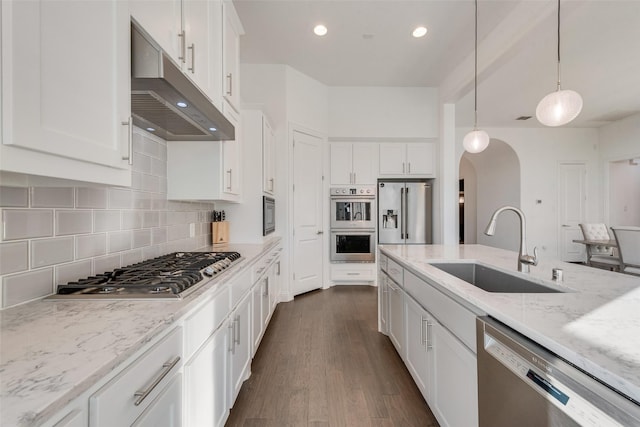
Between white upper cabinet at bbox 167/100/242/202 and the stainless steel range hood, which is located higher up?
the stainless steel range hood

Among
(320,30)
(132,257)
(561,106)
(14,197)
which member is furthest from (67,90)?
(320,30)

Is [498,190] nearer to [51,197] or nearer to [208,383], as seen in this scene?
[208,383]

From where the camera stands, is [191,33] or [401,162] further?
[401,162]

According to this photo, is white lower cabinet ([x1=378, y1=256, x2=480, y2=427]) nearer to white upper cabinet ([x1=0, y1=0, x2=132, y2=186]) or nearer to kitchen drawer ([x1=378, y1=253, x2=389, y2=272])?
kitchen drawer ([x1=378, y1=253, x2=389, y2=272])

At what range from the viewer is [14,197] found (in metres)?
0.96

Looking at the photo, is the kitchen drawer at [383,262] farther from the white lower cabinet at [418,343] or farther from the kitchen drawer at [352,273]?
the kitchen drawer at [352,273]

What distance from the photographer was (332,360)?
2.26 meters

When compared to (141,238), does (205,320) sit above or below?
below

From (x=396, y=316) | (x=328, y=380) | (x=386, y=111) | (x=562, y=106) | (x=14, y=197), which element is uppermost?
(x=386, y=111)

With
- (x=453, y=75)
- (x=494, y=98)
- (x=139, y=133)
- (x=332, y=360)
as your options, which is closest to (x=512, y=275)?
(x=332, y=360)

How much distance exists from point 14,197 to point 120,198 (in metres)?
0.53

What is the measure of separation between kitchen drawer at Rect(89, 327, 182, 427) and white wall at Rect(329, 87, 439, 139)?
162 inches

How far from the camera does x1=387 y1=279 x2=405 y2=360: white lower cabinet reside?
2056 mm

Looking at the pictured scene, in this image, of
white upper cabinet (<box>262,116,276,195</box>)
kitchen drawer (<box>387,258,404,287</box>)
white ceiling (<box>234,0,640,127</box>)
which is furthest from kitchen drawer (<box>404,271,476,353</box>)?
white ceiling (<box>234,0,640,127</box>)
